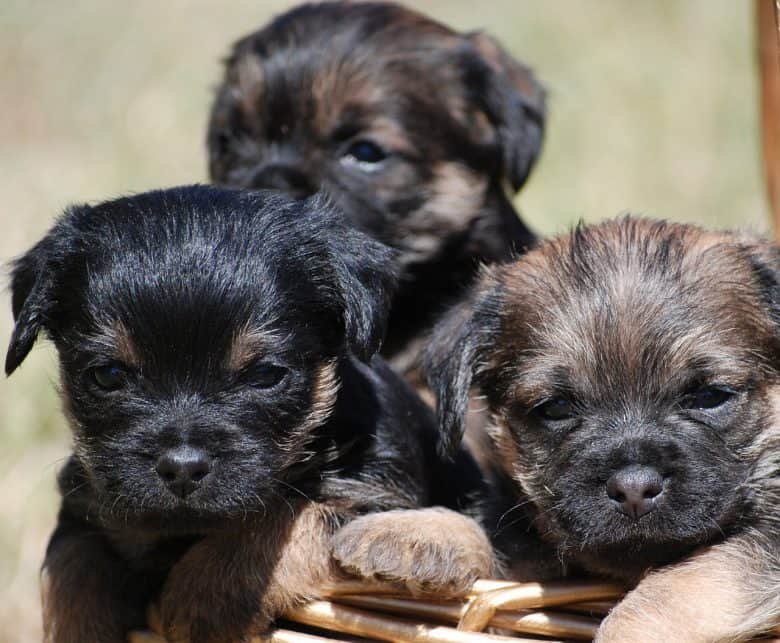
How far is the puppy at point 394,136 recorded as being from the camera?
456 centimetres

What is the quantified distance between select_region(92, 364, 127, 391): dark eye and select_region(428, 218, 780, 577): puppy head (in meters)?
0.95

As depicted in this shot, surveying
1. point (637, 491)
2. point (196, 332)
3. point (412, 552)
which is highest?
point (196, 332)

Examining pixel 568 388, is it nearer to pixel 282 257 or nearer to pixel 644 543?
pixel 644 543

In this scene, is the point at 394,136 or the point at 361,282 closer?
the point at 361,282

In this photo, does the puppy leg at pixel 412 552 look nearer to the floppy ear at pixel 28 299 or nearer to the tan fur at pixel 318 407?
the tan fur at pixel 318 407

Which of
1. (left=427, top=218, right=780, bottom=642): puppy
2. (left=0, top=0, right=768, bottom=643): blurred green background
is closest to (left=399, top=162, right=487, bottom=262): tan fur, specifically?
(left=427, top=218, right=780, bottom=642): puppy

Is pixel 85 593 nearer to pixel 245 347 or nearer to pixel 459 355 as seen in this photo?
pixel 245 347

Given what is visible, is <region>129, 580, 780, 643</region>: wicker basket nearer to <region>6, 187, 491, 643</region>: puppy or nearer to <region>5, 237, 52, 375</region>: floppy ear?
<region>6, 187, 491, 643</region>: puppy

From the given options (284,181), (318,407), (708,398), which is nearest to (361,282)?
(318,407)

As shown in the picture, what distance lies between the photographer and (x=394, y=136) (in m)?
4.60

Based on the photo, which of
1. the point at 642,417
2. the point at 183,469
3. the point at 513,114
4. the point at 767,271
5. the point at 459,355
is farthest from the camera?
the point at 513,114

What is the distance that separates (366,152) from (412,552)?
2.01 meters

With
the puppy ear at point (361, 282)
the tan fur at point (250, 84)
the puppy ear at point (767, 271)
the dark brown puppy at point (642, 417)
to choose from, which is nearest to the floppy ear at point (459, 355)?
the dark brown puppy at point (642, 417)

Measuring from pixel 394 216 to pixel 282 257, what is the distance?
1.40m
